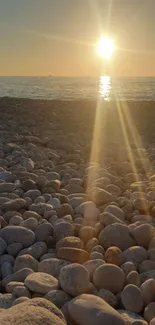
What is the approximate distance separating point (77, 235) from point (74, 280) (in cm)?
90

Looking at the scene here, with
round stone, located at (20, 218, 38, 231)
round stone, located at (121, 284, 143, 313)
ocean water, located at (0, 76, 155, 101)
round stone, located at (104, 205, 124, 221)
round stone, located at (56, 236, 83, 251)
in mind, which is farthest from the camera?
ocean water, located at (0, 76, 155, 101)

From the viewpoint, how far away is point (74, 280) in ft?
7.98

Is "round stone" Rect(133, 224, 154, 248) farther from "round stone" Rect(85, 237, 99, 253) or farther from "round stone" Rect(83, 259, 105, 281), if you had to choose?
"round stone" Rect(83, 259, 105, 281)

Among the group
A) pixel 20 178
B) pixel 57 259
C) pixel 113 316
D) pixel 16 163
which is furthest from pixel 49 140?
pixel 113 316

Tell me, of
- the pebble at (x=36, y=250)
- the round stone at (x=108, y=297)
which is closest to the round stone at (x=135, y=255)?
the round stone at (x=108, y=297)

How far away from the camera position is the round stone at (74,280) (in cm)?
241

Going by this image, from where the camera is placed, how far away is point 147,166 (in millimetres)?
5926

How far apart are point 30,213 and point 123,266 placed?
117cm

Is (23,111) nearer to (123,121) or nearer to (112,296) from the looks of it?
(123,121)

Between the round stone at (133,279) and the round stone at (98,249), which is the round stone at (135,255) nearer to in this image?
the round stone at (98,249)

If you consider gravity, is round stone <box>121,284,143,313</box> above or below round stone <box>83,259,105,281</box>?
below

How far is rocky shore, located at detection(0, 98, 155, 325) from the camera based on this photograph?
7.30 feet

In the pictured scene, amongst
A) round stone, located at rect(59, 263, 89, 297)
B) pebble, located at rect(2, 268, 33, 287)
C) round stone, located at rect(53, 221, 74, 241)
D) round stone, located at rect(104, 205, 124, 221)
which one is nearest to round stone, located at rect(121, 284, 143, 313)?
round stone, located at rect(59, 263, 89, 297)

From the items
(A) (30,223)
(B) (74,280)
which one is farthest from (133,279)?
(A) (30,223)
